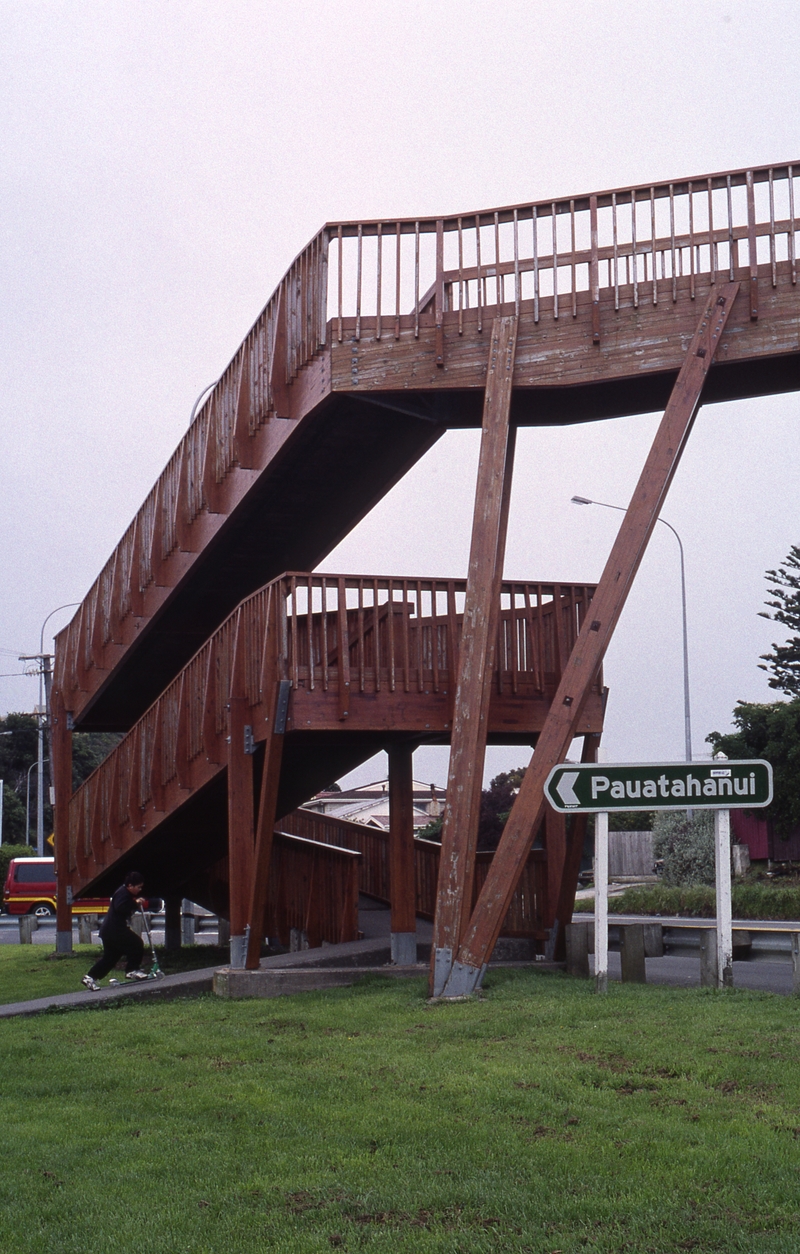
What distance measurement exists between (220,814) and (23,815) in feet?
238

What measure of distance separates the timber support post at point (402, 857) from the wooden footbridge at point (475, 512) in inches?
1.4

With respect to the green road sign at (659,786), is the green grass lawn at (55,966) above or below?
below

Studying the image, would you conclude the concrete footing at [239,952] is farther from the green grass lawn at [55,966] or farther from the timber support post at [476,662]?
the timber support post at [476,662]

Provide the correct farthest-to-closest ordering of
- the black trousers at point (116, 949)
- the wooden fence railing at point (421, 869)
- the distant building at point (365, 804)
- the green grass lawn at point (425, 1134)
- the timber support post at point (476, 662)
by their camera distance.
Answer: the distant building at point (365, 804)
the wooden fence railing at point (421, 869)
the black trousers at point (116, 949)
the timber support post at point (476, 662)
the green grass lawn at point (425, 1134)

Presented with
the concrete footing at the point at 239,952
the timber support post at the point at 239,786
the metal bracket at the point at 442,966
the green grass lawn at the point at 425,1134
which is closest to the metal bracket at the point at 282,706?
the timber support post at the point at 239,786

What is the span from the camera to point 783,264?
1236 cm

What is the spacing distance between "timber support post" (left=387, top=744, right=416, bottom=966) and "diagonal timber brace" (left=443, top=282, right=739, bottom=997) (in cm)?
267

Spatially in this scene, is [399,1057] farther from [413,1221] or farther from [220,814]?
[220,814]

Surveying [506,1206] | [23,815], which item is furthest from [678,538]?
[23,815]

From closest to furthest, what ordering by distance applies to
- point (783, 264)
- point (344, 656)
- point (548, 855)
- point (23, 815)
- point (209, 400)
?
point (783, 264)
point (344, 656)
point (548, 855)
point (209, 400)
point (23, 815)

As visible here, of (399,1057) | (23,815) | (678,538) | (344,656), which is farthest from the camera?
(23,815)

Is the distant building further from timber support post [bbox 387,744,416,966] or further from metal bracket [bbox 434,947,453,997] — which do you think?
metal bracket [bbox 434,947,453,997]

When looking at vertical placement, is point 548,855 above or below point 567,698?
below

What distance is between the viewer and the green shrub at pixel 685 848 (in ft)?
122
